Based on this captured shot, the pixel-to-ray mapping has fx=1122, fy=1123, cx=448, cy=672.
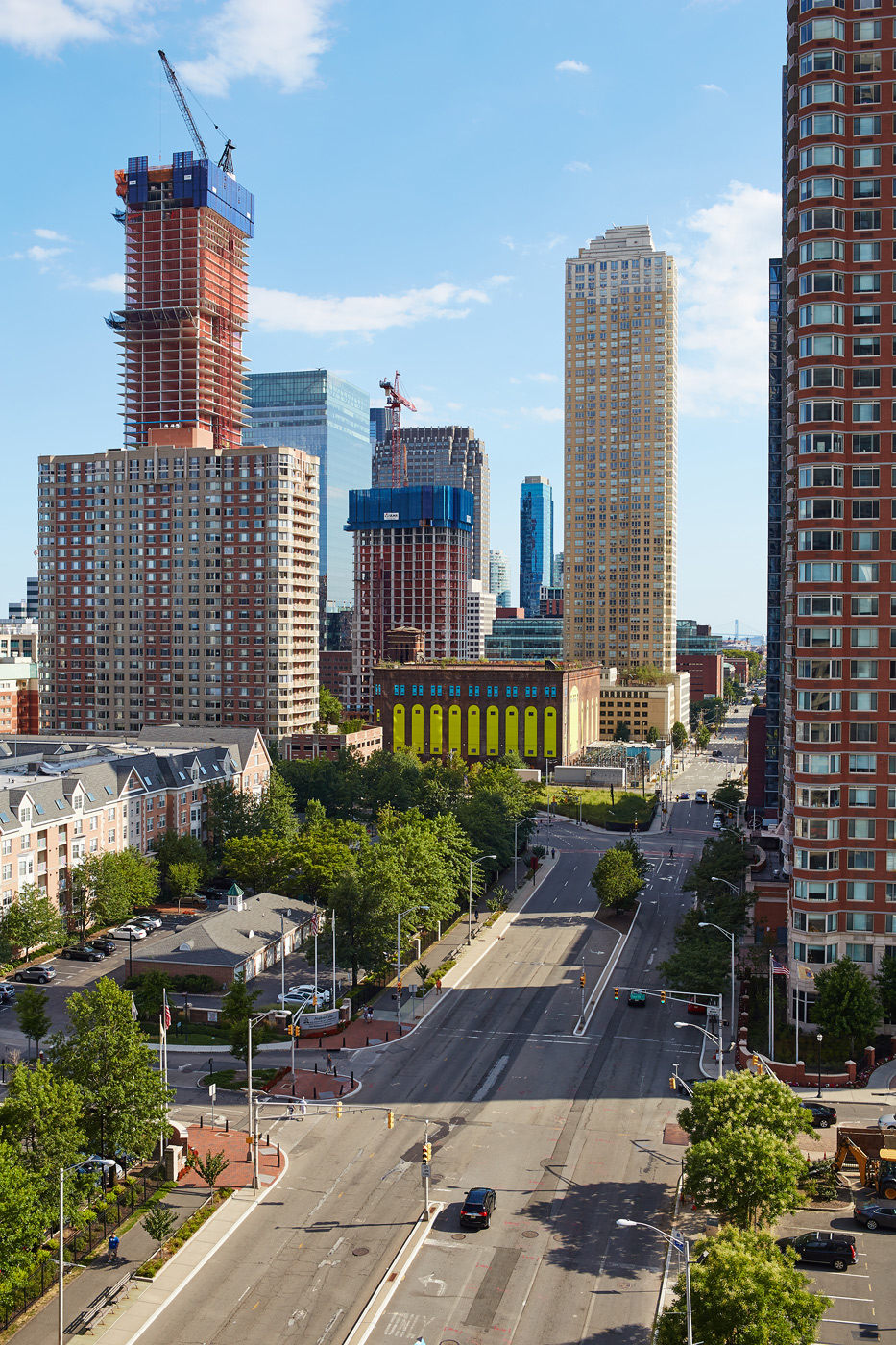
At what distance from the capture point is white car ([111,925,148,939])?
101281 millimetres

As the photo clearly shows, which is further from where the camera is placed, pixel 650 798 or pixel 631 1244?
pixel 650 798

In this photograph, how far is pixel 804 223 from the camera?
260 feet

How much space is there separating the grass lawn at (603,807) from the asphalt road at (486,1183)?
86291 mm

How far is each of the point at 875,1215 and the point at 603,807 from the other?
128465 millimetres

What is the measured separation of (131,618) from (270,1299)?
542 feet

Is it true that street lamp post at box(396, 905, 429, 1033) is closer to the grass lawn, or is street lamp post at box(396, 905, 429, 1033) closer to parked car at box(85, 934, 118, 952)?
parked car at box(85, 934, 118, 952)

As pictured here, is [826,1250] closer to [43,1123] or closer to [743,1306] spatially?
[743,1306]

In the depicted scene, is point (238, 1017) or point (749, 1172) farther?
point (238, 1017)

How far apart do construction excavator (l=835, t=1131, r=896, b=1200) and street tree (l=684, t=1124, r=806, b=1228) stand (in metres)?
8.54

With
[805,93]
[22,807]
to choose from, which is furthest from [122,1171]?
[805,93]

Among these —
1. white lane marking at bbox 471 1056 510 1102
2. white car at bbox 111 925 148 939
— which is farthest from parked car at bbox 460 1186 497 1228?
white car at bbox 111 925 148 939

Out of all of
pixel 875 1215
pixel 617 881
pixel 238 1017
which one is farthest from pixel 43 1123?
pixel 617 881

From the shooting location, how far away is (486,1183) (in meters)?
55.2

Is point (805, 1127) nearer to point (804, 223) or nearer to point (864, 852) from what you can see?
point (864, 852)
